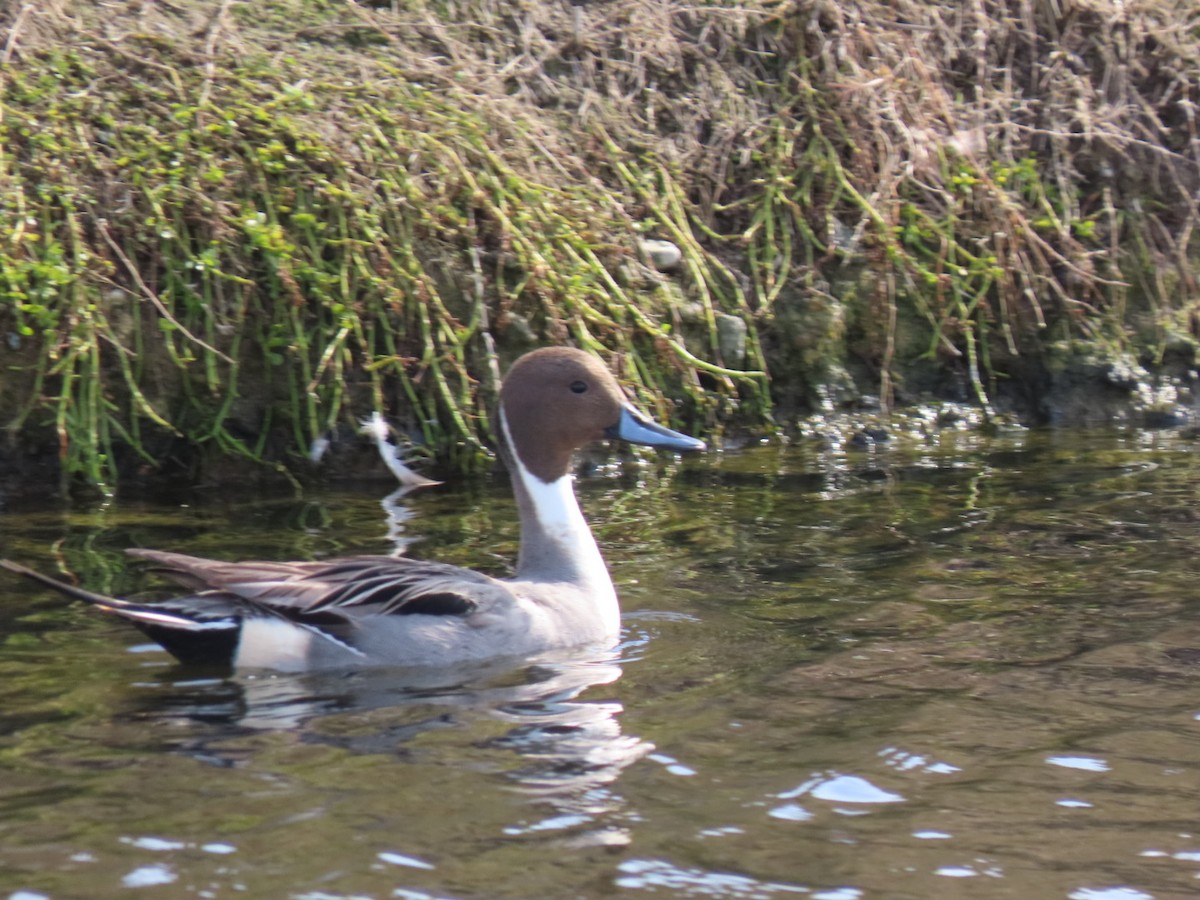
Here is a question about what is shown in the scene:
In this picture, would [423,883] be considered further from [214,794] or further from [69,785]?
[69,785]

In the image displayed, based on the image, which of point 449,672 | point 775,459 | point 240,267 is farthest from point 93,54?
point 449,672

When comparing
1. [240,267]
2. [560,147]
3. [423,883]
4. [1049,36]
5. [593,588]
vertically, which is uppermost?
[1049,36]

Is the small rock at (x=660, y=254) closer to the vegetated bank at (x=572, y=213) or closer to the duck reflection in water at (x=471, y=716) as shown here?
the vegetated bank at (x=572, y=213)

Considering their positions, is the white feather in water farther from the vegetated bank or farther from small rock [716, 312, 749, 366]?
small rock [716, 312, 749, 366]

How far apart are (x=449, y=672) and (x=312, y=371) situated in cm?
267

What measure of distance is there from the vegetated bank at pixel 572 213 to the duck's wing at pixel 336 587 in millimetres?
1884

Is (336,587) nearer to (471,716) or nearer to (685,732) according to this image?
(471,716)

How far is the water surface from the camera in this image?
10.0 feet

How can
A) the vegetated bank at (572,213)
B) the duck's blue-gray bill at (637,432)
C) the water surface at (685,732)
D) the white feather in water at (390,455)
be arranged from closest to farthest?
the water surface at (685,732) < the duck's blue-gray bill at (637,432) < the vegetated bank at (572,213) < the white feather in water at (390,455)

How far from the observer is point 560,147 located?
25.8 ft

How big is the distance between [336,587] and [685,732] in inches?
46.9

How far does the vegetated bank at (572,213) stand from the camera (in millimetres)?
6648

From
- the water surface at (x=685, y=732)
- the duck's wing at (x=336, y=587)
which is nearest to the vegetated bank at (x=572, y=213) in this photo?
the water surface at (x=685, y=732)

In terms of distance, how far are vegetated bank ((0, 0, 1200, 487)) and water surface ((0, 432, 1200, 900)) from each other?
2.84 feet
